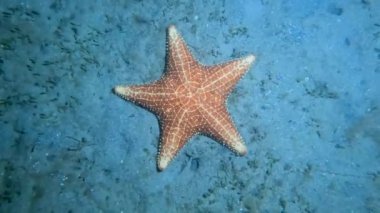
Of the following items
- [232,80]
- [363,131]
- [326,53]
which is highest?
[326,53]

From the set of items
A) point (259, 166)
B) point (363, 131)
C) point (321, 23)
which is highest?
point (321, 23)

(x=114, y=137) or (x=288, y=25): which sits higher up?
(x=288, y=25)

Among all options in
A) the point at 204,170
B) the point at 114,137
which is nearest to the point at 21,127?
the point at 114,137

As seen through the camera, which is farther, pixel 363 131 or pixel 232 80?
pixel 363 131

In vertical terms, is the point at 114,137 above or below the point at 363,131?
below

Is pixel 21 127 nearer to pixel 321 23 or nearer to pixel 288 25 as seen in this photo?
pixel 288 25

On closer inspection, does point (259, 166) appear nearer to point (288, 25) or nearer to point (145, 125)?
point (145, 125)

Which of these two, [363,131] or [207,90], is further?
[363,131]

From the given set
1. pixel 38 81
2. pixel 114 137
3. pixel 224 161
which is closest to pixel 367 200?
pixel 224 161

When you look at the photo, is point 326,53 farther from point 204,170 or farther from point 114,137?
point 114,137
